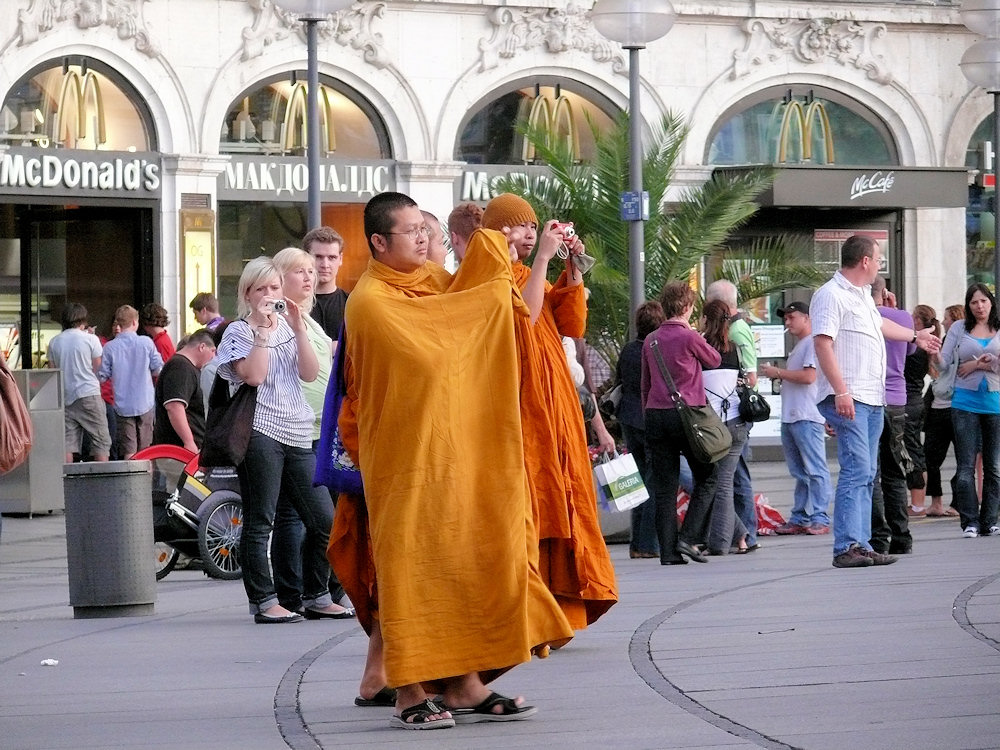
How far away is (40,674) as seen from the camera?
305 inches

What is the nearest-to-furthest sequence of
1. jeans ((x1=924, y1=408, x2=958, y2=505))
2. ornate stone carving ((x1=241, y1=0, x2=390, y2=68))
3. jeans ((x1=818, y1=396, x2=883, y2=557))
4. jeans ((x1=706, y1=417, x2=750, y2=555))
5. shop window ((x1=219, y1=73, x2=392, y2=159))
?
jeans ((x1=818, y1=396, x2=883, y2=557))
jeans ((x1=706, y1=417, x2=750, y2=555))
jeans ((x1=924, y1=408, x2=958, y2=505))
ornate stone carving ((x1=241, y1=0, x2=390, y2=68))
shop window ((x1=219, y1=73, x2=392, y2=159))

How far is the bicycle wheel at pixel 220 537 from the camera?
11883 mm

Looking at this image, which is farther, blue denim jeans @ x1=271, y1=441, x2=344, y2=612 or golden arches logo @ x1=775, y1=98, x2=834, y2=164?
golden arches logo @ x1=775, y1=98, x2=834, y2=164

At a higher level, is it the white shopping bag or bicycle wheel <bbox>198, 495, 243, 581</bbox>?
the white shopping bag

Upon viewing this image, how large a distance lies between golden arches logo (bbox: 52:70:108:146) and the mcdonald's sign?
9.06 m

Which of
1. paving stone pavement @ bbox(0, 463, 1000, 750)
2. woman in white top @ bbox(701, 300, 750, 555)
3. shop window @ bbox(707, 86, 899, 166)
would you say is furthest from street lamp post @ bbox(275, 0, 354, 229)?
shop window @ bbox(707, 86, 899, 166)

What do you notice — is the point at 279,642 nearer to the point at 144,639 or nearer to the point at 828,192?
the point at 144,639

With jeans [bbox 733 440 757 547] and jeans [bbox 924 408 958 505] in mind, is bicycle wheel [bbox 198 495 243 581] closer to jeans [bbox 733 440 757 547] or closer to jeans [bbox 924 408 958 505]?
jeans [bbox 733 440 757 547]

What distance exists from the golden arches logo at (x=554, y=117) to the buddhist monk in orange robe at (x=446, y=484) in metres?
17.5

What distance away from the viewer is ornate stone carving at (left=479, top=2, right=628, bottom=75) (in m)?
23.3

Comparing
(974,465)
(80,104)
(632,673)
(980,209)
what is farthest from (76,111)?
(632,673)

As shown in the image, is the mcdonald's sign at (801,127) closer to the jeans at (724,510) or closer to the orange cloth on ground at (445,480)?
the jeans at (724,510)

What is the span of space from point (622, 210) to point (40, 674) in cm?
920

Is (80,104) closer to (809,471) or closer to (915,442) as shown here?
(915,442)
